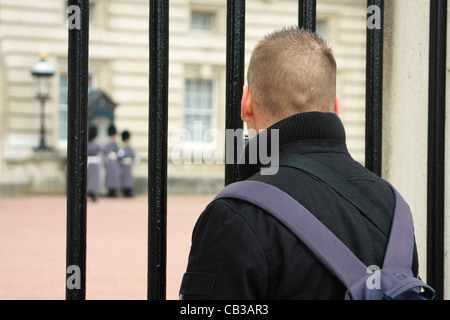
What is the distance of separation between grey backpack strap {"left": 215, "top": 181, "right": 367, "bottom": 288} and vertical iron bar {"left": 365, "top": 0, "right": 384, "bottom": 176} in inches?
24.9

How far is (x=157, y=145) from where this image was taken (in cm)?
171

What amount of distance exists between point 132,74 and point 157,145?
63.9ft

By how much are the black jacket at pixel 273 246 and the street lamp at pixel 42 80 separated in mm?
18388

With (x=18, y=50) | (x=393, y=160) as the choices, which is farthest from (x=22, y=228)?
(x=393, y=160)

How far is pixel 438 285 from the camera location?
6.44 ft

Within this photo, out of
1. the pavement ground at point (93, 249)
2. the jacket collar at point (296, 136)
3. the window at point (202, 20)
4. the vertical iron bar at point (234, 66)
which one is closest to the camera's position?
the jacket collar at point (296, 136)

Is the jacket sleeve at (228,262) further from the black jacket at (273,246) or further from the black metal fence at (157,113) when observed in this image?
the black metal fence at (157,113)

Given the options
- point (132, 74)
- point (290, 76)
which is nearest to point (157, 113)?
point (290, 76)

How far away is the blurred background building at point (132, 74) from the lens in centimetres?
1969

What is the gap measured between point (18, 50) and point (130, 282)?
14.1 meters

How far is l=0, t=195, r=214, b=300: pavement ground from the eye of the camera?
7.14 meters

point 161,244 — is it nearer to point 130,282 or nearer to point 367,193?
point 367,193

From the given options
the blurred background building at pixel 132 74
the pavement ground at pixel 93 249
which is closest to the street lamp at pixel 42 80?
the blurred background building at pixel 132 74

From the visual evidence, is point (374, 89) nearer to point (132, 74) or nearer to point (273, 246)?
point (273, 246)
